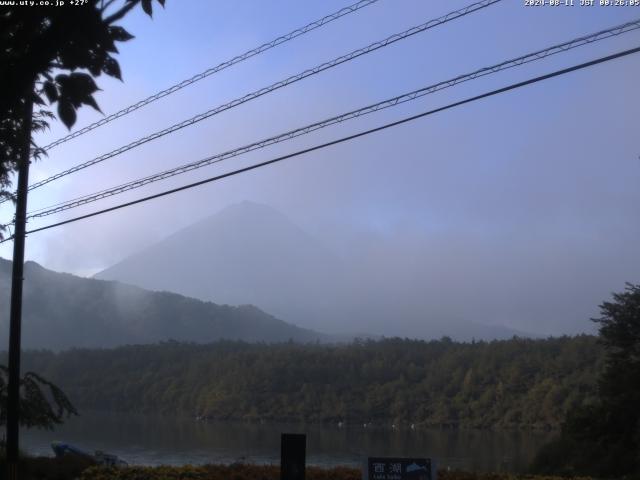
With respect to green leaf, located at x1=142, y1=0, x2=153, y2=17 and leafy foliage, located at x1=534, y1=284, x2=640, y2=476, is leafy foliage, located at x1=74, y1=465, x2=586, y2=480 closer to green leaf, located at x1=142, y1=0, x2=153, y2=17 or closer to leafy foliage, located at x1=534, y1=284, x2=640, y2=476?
leafy foliage, located at x1=534, y1=284, x2=640, y2=476

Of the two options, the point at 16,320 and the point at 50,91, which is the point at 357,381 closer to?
the point at 16,320

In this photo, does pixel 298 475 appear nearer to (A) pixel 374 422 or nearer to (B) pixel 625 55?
(B) pixel 625 55

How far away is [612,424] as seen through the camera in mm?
22828

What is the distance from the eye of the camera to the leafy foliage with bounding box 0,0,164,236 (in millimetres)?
3904

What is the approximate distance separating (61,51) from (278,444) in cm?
Result: 2821

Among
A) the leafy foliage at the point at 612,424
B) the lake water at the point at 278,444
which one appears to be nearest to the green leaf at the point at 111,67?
the lake water at the point at 278,444

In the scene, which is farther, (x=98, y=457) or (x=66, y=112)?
(x=98, y=457)

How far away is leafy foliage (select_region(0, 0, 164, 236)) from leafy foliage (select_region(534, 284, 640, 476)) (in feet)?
61.9

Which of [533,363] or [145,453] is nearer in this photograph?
[145,453]

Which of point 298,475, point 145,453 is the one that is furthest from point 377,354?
point 298,475

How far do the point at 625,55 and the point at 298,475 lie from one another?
6919 mm

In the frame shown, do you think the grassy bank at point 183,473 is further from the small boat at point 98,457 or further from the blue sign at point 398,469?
the blue sign at point 398,469

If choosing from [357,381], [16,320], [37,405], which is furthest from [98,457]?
[357,381]

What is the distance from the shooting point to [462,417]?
144 ft
